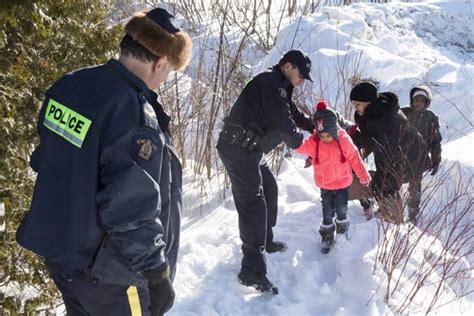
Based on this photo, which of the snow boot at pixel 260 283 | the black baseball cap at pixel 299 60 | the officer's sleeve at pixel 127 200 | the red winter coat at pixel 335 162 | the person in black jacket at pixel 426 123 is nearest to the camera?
the officer's sleeve at pixel 127 200

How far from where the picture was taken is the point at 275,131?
11.6 ft

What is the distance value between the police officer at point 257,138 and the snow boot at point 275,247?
545 millimetres

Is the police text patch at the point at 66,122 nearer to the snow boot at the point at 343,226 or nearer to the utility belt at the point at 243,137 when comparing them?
the utility belt at the point at 243,137

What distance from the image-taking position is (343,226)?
13.9ft

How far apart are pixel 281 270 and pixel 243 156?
3.48 ft

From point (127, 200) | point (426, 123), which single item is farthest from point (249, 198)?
point (426, 123)

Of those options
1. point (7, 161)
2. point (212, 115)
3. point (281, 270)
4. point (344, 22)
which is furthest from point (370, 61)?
point (7, 161)

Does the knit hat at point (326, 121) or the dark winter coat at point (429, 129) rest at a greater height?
the knit hat at point (326, 121)

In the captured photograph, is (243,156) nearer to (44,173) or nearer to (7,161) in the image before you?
(7,161)

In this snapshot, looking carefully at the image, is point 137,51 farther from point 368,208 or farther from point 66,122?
point 368,208

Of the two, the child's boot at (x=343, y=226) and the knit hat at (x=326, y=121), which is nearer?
the knit hat at (x=326, y=121)

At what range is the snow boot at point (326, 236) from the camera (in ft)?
13.5

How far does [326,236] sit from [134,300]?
243cm

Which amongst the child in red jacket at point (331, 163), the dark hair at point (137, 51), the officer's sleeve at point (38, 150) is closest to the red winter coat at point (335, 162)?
the child in red jacket at point (331, 163)
